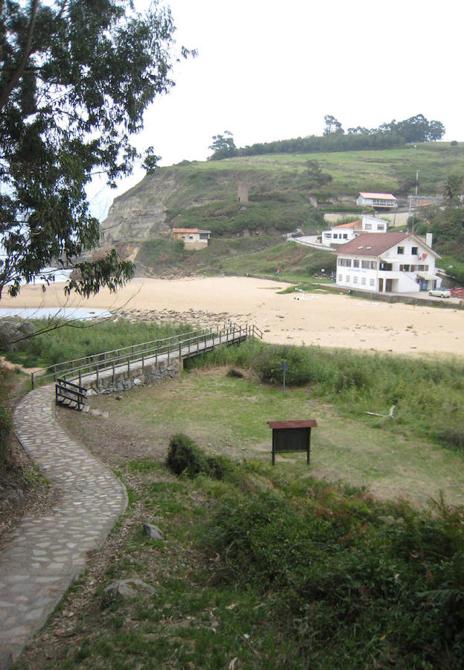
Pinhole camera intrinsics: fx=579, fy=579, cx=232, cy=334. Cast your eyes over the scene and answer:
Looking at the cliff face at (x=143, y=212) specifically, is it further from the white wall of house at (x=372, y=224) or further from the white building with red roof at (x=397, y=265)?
the white building with red roof at (x=397, y=265)

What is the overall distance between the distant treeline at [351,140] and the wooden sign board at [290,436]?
164 m

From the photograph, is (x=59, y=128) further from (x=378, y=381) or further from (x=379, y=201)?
(x=379, y=201)

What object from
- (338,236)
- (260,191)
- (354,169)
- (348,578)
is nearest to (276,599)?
(348,578)

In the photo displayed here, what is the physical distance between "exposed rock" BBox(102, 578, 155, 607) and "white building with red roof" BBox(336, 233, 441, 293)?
52282mm

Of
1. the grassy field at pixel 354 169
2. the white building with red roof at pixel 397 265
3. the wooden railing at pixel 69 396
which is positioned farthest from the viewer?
the grassy field at pixel 354 169

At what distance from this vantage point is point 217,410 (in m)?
19.2

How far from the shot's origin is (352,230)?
79625mm

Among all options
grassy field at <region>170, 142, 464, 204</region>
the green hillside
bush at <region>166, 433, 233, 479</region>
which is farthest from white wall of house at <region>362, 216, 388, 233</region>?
bush at <region>166, 433, 233, 479</region>

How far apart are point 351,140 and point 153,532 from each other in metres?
173

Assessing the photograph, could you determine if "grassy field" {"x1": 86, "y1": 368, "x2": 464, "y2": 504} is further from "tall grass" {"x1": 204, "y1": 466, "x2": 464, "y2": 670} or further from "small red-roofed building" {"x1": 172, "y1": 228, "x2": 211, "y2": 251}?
"small red-roofed building" {"x1": 172, "y1": 228, "x2": 211, "y2": 251}

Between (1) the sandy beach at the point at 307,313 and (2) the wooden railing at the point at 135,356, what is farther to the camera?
(1) the sandy beach at the point at 307,313

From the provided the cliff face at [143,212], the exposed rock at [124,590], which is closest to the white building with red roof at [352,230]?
the cliff face at [143,212]

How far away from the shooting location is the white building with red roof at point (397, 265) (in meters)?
55.7

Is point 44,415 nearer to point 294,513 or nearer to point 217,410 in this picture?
point 217,410
